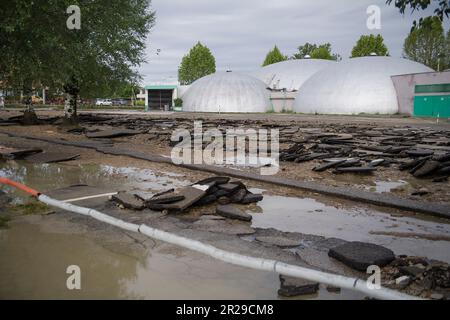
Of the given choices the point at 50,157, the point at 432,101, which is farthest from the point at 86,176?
the point at 432,101

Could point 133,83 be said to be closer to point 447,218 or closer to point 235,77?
point 447,218

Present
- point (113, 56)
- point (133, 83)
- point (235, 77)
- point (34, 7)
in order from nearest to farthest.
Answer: point (34, 7)
point (113, 56)
point (133, 83)
point (235, 77)

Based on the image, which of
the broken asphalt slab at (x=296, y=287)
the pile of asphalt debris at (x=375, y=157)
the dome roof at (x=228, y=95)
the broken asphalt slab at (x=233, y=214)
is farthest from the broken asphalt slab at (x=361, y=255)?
the dome roof at (x=228, y=95)

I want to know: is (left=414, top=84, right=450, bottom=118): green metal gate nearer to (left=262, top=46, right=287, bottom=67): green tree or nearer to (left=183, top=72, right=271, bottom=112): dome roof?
(left=183, top=72, right=271, bottom=112): dome roof

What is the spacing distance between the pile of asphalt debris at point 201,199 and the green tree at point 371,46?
84080 millimetres

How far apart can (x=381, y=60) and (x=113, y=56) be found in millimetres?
48407

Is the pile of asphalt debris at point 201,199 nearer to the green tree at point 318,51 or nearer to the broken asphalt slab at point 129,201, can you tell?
the broken asphalt slab at point 129,201

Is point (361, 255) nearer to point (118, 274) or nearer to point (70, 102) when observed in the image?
point (118, 274)

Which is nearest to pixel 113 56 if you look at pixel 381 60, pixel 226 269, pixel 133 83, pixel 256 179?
pixel 133 83

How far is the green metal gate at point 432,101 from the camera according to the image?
47.6 m

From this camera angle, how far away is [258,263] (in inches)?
169

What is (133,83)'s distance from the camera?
2722 cm

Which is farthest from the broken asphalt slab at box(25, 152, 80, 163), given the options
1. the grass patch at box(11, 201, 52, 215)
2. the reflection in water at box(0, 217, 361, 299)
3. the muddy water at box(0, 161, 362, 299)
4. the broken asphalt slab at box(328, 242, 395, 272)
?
the broken asphalt slab at box(328, 242, 395, 272)
